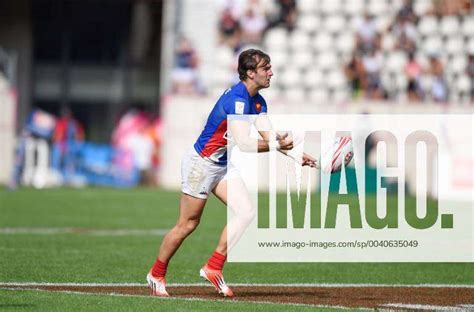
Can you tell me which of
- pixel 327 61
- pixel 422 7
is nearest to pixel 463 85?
pixel 422 7

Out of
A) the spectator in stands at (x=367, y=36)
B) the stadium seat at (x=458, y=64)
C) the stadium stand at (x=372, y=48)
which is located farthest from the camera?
the spectator in stands at (x=367, y=36)

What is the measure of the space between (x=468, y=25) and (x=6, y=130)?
13.9 meters

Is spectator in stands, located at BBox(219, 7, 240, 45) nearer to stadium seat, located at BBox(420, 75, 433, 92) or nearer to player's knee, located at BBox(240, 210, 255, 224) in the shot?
stadium seat, located at BBox(420, 75, 433, 92)

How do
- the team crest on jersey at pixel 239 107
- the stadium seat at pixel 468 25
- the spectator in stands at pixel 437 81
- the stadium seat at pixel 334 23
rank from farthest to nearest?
1. the stadium seat at pixel 334 23
2. the stadium seat at pixel 468 25
3. the spectator in stands at pixel 437 81
4. the team crest on jersey at pixel 239 107

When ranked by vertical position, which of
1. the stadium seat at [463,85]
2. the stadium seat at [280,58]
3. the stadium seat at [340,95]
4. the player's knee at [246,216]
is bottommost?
the player's knee at [246,216]

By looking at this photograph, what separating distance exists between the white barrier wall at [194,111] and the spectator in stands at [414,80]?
0.49 m

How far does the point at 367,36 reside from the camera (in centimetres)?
3412

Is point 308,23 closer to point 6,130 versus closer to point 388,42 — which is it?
point 388,42

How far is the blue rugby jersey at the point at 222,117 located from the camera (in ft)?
32.8

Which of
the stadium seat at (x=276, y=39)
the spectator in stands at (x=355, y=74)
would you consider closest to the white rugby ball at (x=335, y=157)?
the spectator in stands at (x=355, y=74)

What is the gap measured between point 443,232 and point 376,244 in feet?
10.9

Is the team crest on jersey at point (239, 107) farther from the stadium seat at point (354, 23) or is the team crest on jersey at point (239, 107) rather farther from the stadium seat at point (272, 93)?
the stadium seat at point (354, 23)

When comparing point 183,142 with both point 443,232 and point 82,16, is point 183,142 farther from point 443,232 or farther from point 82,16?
point 443,232

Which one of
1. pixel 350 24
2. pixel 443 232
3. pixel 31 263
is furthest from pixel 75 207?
pixel 350 24
